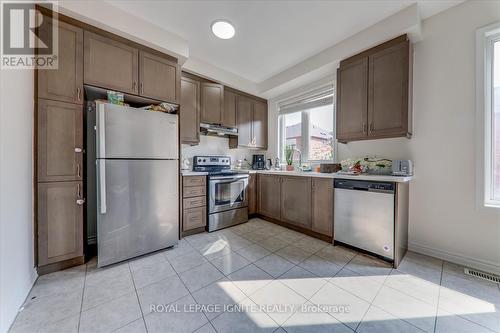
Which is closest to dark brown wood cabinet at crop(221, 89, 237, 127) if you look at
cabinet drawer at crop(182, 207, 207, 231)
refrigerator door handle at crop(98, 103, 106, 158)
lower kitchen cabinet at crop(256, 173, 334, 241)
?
lower kitchen cabinet at crop(256, 173, 334, 241)

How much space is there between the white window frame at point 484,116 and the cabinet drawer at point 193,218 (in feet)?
10.3

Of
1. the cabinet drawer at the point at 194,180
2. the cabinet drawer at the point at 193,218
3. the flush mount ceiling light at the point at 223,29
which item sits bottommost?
the cabinet drawer at the point at 193,218

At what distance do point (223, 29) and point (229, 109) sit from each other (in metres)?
1.34

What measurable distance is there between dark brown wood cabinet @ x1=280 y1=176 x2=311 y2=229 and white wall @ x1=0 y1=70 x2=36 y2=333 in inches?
109

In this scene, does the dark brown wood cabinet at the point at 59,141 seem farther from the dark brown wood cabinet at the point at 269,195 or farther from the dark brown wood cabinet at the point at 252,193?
the dark brown wood cabinet at the point at 269,195

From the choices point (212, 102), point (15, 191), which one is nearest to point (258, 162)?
point (212, 102)

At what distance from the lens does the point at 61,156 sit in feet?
5.77

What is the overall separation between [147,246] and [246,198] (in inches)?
64.8

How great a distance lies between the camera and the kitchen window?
3.07m

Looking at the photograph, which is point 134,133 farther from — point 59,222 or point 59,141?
point 59,222

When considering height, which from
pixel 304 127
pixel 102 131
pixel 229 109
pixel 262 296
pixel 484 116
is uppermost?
pixel 229 109

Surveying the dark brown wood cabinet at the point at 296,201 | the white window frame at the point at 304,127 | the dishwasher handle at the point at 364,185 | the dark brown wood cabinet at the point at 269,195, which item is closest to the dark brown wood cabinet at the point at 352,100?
the white window frame at the point at 304,127

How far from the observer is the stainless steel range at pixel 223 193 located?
2799 millimetres

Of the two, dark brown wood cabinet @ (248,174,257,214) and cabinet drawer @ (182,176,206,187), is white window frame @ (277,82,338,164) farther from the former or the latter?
cabinet drawer @ (182,176,206,187)
